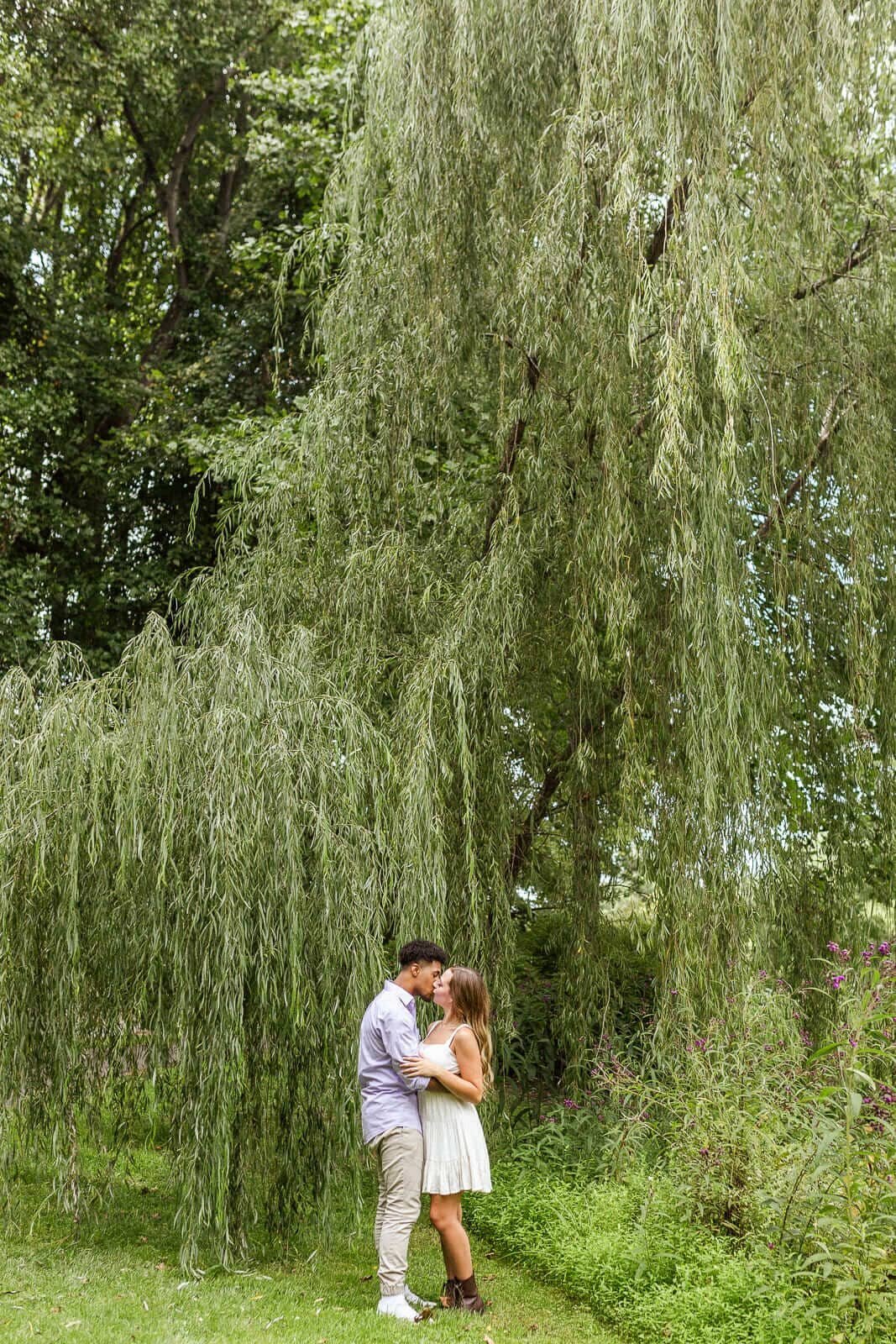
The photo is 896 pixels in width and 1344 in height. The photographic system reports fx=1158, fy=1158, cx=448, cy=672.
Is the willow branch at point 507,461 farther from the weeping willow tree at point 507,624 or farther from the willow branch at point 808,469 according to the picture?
the willow branch at point 808,469

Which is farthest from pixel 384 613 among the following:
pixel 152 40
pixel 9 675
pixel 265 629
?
pixel 152 40

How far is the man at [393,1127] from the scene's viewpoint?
4.37 m

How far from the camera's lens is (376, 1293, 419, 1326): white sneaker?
4.29m

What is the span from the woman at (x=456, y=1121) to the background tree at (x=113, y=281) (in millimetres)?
7674

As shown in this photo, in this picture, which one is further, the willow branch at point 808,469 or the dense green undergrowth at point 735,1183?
the willow branch at point 808,469

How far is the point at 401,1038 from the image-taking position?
439 centimetres

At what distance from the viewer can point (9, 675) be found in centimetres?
532

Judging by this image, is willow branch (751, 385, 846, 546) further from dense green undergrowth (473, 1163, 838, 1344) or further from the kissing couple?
dense green undergrowth (473, 1163, 838, 1344)

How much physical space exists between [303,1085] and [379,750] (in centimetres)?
153

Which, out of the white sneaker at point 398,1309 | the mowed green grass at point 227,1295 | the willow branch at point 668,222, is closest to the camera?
the mowed green grass at point 227,1295

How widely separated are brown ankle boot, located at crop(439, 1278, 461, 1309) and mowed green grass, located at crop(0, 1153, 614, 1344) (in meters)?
0.07

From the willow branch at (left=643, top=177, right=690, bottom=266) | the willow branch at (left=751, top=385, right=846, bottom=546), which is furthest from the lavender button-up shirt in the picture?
the willow branch at (left=643, top=177, right=690, bottom=266)

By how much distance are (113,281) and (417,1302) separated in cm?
1324

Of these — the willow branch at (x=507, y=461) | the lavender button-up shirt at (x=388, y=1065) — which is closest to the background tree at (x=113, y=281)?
the willow branch at (x=507, y=461)
